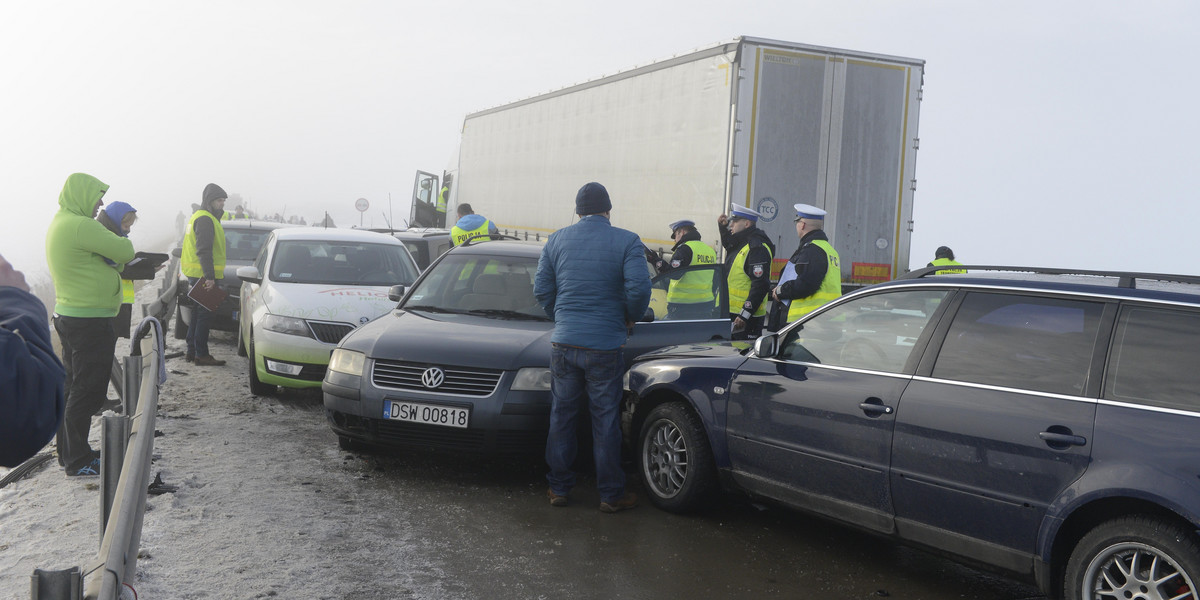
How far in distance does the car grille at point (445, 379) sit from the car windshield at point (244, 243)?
27.4 feet

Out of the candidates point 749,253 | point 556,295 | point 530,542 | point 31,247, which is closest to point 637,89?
point 749,253

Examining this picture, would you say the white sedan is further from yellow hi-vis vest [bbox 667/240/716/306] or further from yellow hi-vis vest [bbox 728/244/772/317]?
yellow hi-vis vest [bbox 728/244/772/317]

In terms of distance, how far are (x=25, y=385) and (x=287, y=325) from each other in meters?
6.66

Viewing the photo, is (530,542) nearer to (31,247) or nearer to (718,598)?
(718,598)

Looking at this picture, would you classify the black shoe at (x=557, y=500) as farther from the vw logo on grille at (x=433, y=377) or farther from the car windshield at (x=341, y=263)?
the car windshield at (x=341, y=263)

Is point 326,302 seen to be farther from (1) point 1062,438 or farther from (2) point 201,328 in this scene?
(1) point 1062,438

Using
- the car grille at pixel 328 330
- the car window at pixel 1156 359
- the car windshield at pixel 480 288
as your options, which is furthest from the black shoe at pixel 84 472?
the car window at pixel 1156 359

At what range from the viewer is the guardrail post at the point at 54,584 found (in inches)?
82.4

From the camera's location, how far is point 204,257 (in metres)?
10.1

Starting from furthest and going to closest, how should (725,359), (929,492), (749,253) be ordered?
1. (749,253)
2. (725,359)
3. (929,492)

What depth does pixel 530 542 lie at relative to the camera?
5.00 m

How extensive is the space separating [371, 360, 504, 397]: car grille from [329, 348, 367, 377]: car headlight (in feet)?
0.50

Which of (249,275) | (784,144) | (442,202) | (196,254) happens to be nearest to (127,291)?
(249,275)

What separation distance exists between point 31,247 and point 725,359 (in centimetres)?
6194
